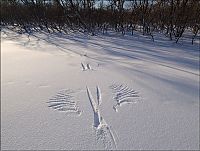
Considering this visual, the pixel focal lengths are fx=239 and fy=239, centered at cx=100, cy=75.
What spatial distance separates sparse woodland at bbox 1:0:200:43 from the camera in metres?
7.38

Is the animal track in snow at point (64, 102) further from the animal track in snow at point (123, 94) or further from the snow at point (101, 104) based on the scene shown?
the animal track in snow at point (123, 94)

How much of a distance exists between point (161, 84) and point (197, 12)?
4.85 m

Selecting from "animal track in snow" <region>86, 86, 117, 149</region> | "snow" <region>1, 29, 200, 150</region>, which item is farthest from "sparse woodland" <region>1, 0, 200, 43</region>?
"animal track in snow" <region>86, 86, 117, 149</region>

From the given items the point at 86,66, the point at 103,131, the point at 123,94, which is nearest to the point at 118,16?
the point at 86,66

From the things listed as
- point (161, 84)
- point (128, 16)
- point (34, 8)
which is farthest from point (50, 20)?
point (161, 84)

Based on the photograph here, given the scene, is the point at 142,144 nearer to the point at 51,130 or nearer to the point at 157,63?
the point at 51,130

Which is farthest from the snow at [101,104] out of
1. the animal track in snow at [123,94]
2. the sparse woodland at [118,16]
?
the sparse woodland at [118,16]

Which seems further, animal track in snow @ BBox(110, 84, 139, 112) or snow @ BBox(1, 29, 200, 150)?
animal track in snow @ BBox(110, 84, 139, 112)

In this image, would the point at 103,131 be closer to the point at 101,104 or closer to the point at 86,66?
the point at 101,104

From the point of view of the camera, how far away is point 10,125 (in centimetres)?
216

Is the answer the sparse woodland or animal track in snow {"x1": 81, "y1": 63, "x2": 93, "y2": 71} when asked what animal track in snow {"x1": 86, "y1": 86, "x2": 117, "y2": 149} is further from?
the sparse woodland

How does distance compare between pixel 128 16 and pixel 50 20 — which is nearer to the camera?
pixel 128 16

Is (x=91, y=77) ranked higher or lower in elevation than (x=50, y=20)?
lower

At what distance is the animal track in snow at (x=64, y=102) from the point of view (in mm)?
2502
